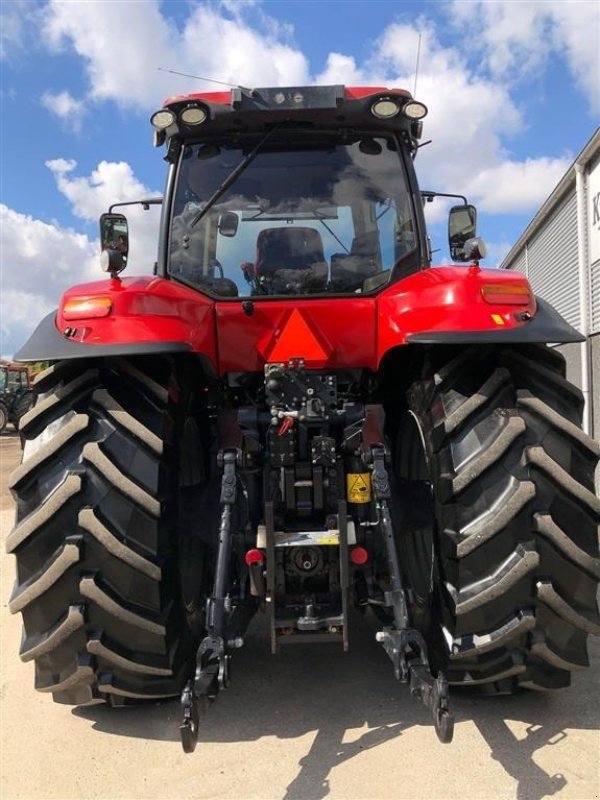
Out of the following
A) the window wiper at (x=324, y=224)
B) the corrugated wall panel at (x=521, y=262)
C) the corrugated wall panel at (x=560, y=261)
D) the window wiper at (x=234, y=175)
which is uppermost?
the corrugated wall panel at (x=521, y=262)

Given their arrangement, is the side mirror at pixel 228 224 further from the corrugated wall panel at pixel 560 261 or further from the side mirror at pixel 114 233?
the corrugated wall panel at pixel 560 261

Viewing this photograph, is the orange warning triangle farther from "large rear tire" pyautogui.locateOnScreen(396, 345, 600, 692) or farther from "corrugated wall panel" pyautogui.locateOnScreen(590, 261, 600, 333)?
"corrugated wall panel" pyautogui.locateOnScreen(590, 261, 600, 333)

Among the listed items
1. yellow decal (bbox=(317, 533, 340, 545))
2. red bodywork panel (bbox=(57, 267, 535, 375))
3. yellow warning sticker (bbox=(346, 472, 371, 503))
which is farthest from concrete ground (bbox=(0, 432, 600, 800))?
red bodywork panel (bbox=(57, 267, 535, 375))

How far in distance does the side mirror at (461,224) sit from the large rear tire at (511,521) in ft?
4.12

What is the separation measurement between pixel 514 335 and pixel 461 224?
1.46 meters

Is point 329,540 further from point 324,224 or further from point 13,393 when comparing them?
point 13,393

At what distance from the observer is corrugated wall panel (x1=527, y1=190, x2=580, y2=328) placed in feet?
27.4

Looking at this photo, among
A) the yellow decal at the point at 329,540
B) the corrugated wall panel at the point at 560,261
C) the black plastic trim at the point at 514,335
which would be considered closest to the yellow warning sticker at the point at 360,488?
the yellow decal at the point at 329,540

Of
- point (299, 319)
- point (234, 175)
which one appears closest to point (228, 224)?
point (234, 175)

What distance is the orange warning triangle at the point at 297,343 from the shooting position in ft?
9.32

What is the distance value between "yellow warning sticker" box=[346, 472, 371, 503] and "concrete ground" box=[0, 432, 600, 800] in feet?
2.93

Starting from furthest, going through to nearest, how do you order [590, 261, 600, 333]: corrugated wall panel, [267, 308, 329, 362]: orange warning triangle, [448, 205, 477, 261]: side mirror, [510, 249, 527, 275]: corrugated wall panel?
[510, 249, 527, 275]: corrugated wall panel → [590, 261, 600, 333]: corrugated wall panel → [448, 205, 477, 261]: side mirror → [267, 308, 329, 362]: orange warning triangle

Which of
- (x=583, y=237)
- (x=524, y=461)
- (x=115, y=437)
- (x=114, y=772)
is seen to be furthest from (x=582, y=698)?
(x=583, y=237)

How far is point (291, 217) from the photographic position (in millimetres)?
3254
